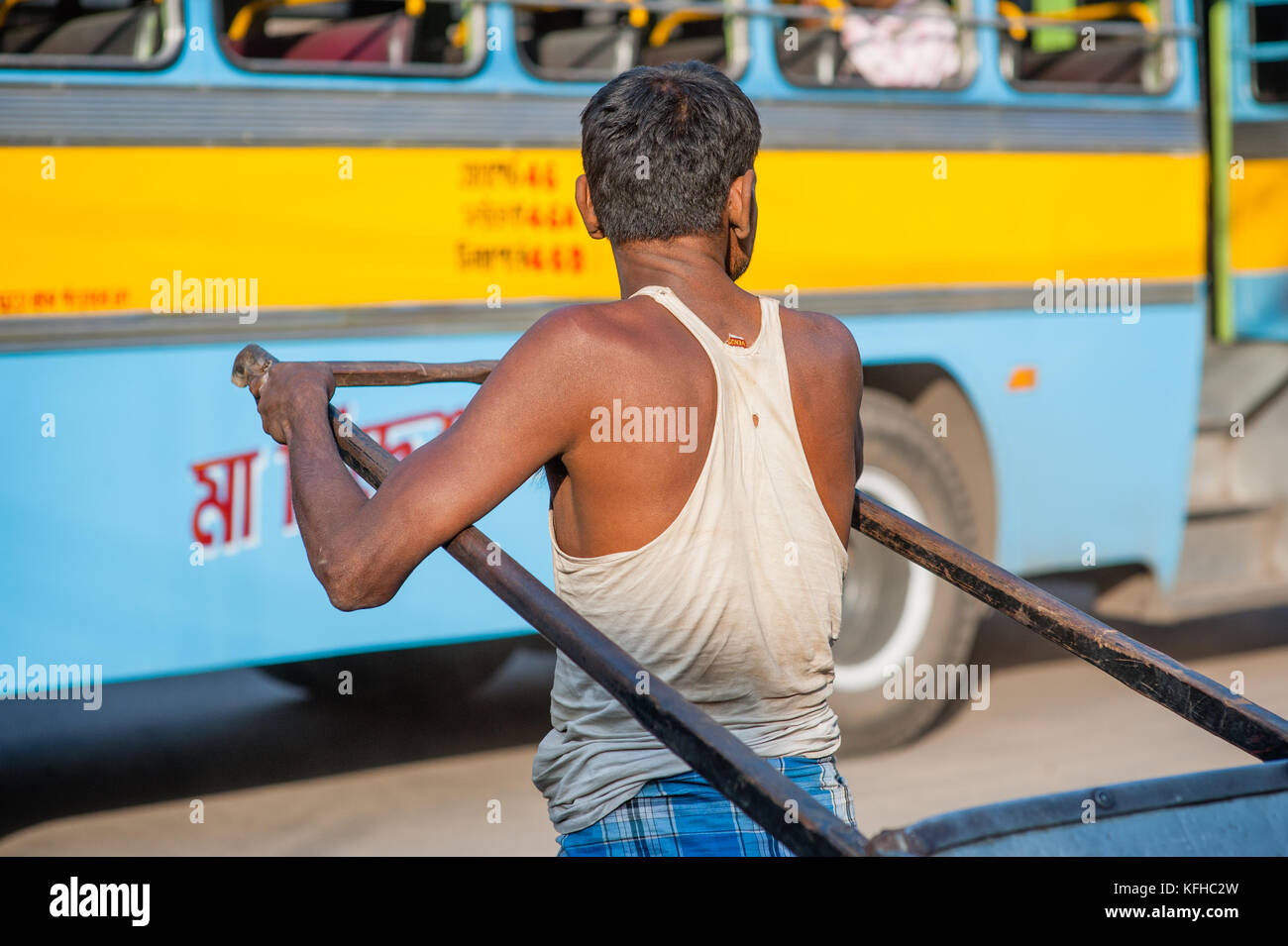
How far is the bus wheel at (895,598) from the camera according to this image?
5.25 metres

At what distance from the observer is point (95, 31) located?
4234 mm

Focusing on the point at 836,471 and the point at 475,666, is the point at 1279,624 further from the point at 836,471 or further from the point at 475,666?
the point at 836,471

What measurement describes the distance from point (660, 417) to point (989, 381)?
12.1 ft

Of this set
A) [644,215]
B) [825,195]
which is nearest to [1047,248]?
[825,195]

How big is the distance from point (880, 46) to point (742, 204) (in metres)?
3.44

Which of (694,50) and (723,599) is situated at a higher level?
(694,50)

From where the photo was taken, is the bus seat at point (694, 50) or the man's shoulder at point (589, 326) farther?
the bus seat at point (694, 50)

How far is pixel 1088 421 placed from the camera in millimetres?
5492

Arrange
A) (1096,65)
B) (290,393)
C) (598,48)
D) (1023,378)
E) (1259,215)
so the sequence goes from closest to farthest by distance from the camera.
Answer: (290,393), (598,48), (1023,378), (1096,65), (1259,215)

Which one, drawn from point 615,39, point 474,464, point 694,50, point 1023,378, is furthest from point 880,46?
point 474,464

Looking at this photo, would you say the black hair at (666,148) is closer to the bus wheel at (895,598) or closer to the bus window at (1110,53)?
the bus wheel at (895,598)

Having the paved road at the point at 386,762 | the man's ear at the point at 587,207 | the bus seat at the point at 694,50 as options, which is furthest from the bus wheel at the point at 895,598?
the man's ear at the point at 587,207

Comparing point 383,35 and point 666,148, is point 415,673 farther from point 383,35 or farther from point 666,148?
point 666,148

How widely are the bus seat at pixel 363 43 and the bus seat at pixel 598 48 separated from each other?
482 mm
